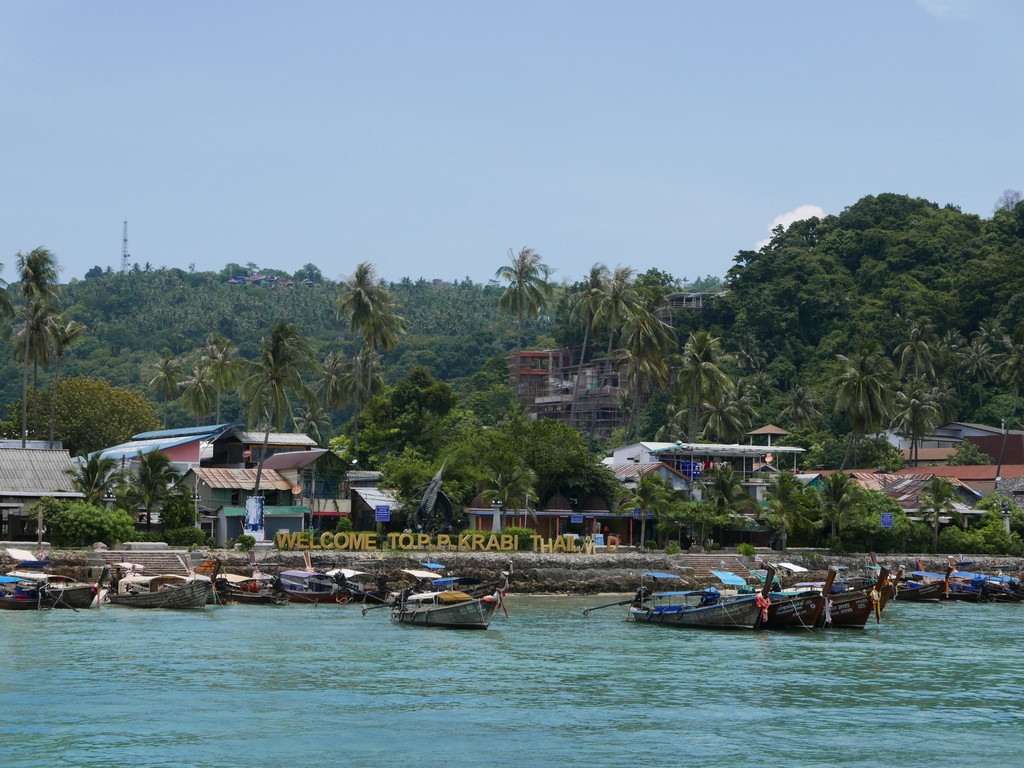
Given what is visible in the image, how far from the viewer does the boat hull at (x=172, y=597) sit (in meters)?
57.0

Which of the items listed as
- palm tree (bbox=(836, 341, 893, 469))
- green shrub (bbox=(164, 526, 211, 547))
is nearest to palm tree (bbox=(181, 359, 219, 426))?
green shrub (bbox=(164, 526, 211, 547))

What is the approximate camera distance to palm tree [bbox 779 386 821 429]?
12744cm

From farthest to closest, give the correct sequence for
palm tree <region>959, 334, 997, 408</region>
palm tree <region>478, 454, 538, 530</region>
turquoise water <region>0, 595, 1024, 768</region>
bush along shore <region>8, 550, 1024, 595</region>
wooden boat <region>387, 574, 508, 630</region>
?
palm tree <region>959, 334, 997, 408</region> < palm tree <region>478, 454, 538, 530</region> < bush along shore <region>8, 550, 1024, 595</region> < wooden boat <region>387, 574, 508, 630</region> < turquoise water <region>0, 595, 1024, 768</region>

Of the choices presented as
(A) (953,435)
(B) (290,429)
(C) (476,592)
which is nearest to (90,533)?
(C) (476,592)

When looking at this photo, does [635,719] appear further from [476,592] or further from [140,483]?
[140,483]

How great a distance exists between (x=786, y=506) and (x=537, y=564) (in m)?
19.1

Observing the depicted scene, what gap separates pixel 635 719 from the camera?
108 feet

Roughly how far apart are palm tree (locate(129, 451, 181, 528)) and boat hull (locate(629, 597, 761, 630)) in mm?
31358

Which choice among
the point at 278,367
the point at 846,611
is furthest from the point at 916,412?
the point at 846,611

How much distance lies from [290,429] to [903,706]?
→ 140961 millimetres

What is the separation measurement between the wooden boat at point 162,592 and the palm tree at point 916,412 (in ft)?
244

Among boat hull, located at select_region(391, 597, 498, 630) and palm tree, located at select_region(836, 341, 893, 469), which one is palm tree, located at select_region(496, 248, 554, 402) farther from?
boat hull, located at select_region(391, 597, 498, 630)

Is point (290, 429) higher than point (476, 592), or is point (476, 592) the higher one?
point (290, 429)

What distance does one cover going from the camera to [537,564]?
73.8 m
